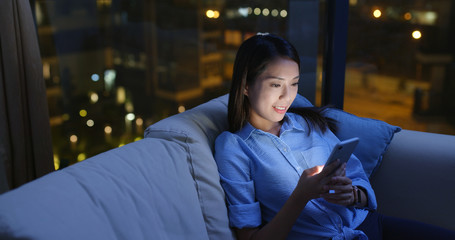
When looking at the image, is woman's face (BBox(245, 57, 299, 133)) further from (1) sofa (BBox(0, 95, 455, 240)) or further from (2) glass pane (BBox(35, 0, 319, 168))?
(2) glass pane (BBox(35, 0, 319, 168))

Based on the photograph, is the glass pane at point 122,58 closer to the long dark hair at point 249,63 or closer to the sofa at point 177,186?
the sofa at point 177,186

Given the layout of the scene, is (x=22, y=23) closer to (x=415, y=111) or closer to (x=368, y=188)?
(x=368, y=188)

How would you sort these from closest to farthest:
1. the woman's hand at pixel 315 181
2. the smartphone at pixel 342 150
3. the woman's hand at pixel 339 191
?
the smartphone at pixel 342 150, the woman's hand at pixel 315 181, the woman's hand at pixel 339 191

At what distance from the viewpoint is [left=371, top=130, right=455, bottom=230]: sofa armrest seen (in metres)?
1.73

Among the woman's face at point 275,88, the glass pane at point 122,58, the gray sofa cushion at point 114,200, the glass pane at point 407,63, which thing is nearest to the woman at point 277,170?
the woman's face at point 275,88

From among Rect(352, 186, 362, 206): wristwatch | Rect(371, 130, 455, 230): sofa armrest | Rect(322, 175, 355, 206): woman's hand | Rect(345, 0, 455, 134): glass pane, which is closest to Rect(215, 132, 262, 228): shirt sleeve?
Rect(322, 175, 355, 206): woman's hand

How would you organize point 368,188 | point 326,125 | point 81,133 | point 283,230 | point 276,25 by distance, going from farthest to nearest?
point 81,133
point 276,25
point 326,125
point 368,188
point 283,230

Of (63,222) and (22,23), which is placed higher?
(22,23)

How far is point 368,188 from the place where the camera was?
1500 mm

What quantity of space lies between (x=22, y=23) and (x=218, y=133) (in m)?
0.85

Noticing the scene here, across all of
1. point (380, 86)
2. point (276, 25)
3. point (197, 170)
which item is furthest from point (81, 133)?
point (197, 170)

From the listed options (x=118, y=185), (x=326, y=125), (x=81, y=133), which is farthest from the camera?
(x=81, y=133)

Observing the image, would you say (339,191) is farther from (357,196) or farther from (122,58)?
(122,58)

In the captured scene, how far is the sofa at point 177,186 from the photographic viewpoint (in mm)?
879
